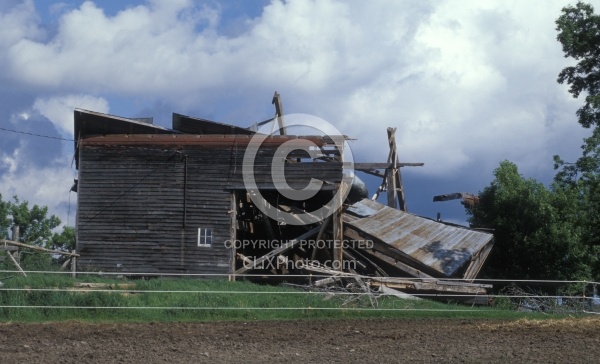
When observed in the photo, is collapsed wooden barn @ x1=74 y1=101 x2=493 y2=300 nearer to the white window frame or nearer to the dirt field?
the white window frame

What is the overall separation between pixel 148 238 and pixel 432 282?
9573 millimetres

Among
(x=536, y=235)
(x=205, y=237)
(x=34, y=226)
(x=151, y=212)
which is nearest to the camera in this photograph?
(x=205, y=237)

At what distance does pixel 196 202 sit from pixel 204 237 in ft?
3.89

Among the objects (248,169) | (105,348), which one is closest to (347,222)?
(248,169)

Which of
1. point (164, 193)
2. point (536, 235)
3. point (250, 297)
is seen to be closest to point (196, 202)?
point (164, 193)

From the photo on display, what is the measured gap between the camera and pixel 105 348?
45.9 feet

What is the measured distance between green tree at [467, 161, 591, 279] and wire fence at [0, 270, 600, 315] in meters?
6.95

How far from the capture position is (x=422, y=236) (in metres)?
26.8

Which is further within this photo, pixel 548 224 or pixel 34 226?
pixel 34 226

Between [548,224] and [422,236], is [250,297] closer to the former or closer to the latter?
[422,236]

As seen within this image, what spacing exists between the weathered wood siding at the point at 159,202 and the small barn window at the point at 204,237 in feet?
0.41

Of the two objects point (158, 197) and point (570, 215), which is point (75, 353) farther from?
point (570, 215)

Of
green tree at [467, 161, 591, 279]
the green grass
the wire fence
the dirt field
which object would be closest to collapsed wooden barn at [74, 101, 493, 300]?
the wire fence

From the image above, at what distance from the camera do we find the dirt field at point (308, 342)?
516 inches
